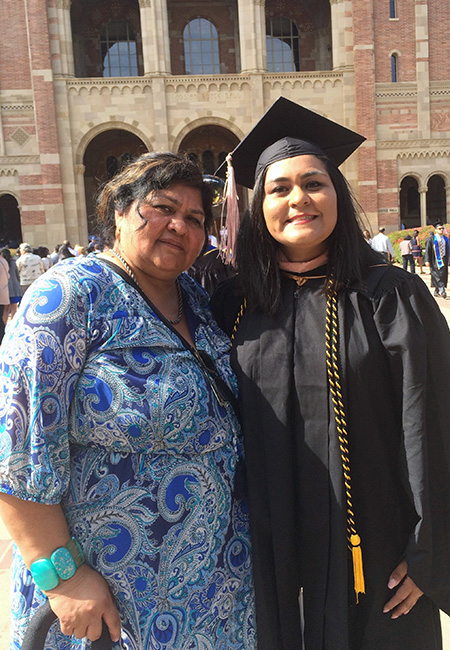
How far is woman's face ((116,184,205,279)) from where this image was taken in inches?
64.7

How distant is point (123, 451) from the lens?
1.47 meters

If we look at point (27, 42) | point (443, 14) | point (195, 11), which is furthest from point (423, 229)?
point (27, 42)

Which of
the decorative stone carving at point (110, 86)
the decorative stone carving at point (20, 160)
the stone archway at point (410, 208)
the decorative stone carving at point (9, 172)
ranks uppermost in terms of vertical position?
the decorative stone carving at point (110, 86)

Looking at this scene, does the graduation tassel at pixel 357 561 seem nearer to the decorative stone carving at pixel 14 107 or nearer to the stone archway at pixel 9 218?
the decorative stone carving at pixel 14 107

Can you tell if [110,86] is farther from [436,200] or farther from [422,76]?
[436,200]

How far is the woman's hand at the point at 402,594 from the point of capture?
1.67 metres

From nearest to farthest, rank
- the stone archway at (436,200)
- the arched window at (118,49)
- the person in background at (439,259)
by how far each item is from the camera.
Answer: the person in background at (439,259), the arched window at (118,49), the stone archway at (436,200)

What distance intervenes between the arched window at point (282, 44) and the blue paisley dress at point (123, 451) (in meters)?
26.1

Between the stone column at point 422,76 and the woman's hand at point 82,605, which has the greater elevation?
the stone column at point 422,76

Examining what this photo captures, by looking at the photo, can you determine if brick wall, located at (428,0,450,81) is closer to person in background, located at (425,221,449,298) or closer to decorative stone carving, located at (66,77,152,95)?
decorative stone carving, located at (66,77,152,95)

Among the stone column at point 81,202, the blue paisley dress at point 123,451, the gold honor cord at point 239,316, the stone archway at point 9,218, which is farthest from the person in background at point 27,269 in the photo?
the stone archway at point 9,218

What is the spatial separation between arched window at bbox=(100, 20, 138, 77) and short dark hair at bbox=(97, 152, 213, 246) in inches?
1014

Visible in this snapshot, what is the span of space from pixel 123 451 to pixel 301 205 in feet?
3.42

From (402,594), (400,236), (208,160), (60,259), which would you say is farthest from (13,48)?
(402,594)
